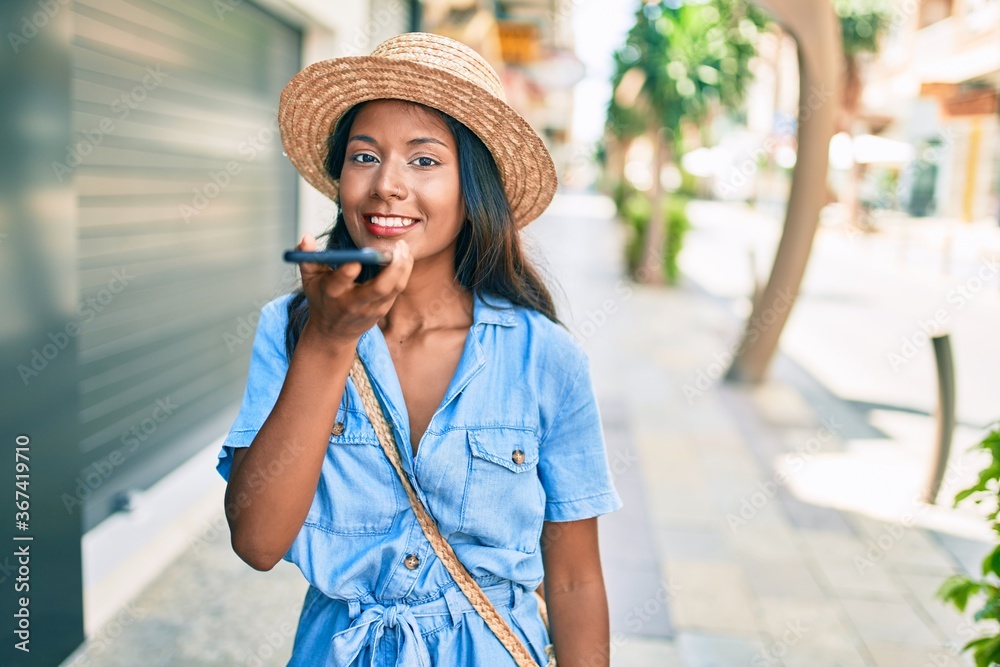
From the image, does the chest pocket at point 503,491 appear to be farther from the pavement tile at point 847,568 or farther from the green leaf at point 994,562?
the pavement tile at point 847,568

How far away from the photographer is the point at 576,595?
153 centimetres

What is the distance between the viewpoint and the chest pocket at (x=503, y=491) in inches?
55.6

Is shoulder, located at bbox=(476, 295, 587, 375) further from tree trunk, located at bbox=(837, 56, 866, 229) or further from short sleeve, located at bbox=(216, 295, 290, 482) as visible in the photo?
tree trunk, located at bbox=(837, 56, 866, 229)

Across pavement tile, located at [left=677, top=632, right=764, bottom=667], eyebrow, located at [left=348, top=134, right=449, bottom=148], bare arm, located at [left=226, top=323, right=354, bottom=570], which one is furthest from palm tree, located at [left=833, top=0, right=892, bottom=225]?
bare arm, located at [left=226, top=323, right=354, bottom=570]

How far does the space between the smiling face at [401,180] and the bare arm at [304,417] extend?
0.26 m

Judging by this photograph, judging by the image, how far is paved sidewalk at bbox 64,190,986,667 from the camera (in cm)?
333

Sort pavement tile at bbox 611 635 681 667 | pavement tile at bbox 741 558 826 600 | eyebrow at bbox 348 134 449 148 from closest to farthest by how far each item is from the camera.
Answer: eyebrow at bbox 348 134 449 148, pavement tile at bbox 611 635 681 667, pavement tile at bbox 741 558 826 600

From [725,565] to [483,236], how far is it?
3.12 m

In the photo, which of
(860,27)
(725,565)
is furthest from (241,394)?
(860,27)

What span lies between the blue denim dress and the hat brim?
1.05 ft

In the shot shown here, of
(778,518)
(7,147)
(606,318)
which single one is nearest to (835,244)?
(606,318)

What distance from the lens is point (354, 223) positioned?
4.69ft

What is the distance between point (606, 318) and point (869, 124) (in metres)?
26.5

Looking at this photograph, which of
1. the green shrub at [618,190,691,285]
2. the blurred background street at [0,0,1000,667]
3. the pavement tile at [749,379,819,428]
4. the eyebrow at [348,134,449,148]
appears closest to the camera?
the eyebrow at [348,134,449,148]
